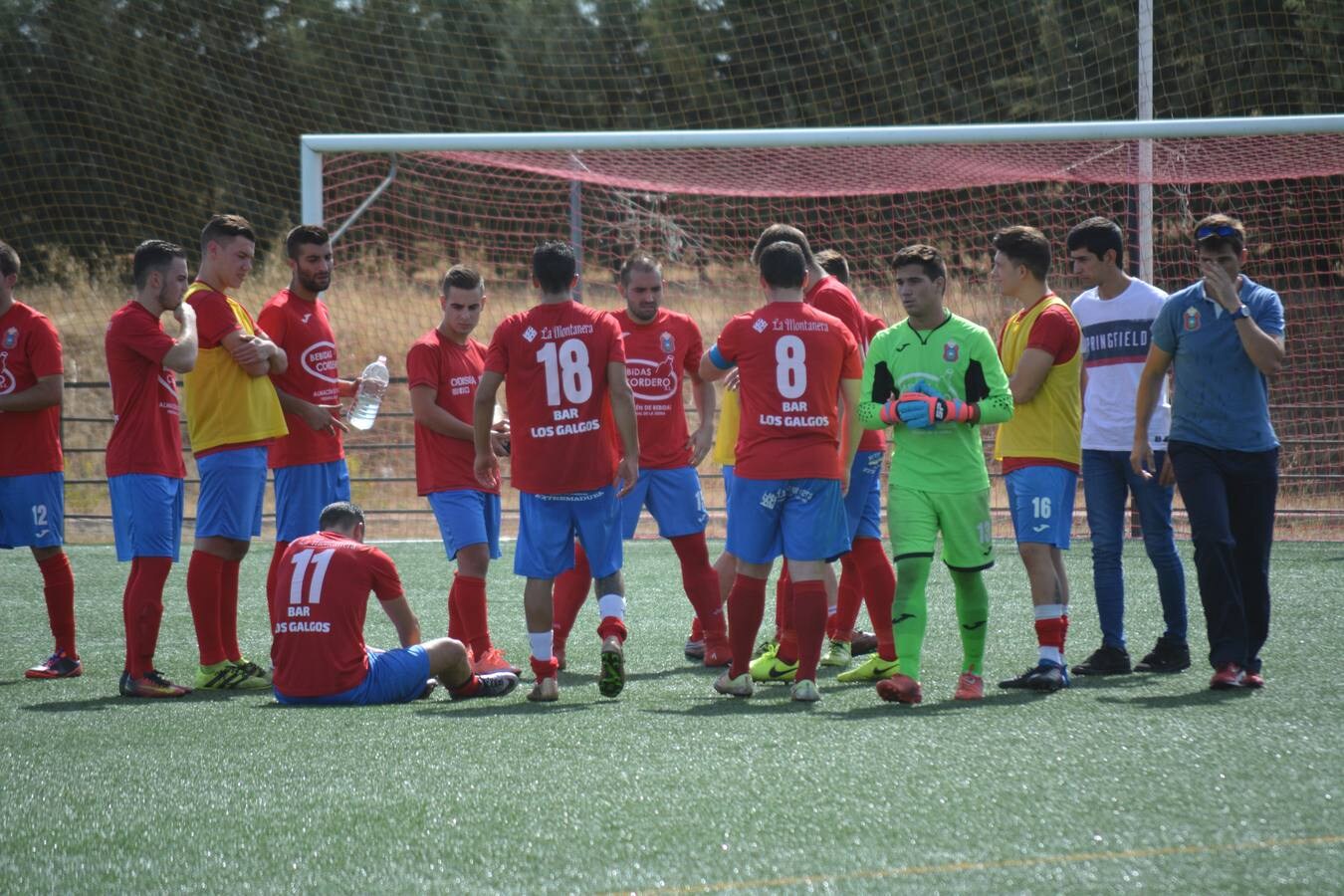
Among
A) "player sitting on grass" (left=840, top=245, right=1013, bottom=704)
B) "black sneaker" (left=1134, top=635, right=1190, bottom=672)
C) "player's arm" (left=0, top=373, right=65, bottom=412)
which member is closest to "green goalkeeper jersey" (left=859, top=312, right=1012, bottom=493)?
"player sitting on grass" (left=840, top=245, right=1013, bottom=704)

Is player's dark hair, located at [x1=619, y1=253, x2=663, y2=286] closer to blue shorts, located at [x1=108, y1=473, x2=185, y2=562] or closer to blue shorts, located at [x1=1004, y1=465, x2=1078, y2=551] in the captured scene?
blue shorts, located at [x1=1004, y1=465, x2=1078, y2=551]

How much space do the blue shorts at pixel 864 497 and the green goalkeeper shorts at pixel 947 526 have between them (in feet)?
2.24

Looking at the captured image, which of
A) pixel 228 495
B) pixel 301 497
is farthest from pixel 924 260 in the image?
pixel 228 495

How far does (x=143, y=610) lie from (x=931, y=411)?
10.4 ft

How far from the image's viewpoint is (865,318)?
260 inches

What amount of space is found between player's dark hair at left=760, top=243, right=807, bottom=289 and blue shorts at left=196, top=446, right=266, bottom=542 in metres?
2.29

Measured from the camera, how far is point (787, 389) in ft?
17.7

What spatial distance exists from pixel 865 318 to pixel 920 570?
64.8 inches

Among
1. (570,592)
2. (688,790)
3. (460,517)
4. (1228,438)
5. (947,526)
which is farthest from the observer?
(570,592)

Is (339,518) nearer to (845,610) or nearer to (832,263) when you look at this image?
(845,610)

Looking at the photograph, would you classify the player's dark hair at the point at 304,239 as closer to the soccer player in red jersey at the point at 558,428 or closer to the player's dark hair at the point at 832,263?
the soccer player in red jersey at the point at 558,428

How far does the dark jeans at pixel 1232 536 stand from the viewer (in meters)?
5.40

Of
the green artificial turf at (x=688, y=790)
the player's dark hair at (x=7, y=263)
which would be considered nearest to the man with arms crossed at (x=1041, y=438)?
the green artificial turf at (x=688, y=790)

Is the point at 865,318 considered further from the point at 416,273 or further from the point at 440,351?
the point at 416,273
